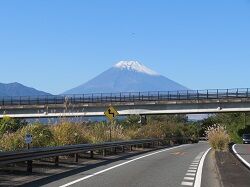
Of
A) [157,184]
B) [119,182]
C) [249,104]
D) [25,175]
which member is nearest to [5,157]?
[25,175]

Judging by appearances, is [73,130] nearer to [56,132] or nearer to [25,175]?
[56,132]

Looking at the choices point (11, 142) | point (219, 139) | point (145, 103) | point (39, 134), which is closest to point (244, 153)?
point (219, 139)

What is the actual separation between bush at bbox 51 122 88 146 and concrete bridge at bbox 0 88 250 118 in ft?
141

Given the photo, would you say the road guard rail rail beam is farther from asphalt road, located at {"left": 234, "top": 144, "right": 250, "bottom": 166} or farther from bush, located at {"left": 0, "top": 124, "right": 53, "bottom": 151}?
asphalt road, located at {"left": 234, "top": 144, "right": 250, "bottom": 166}

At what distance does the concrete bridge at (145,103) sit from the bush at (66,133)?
4289 cm

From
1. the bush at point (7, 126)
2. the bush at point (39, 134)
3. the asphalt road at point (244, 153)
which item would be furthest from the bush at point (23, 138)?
the asphalt road at point (244, 153)

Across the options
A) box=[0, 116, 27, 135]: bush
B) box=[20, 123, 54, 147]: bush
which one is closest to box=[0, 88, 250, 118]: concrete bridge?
box=[0, 116, 27, 135]: bush

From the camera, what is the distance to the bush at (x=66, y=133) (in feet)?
88.5

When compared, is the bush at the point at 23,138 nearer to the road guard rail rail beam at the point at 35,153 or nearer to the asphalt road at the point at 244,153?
the road guard rail rail beam at the point at 35,153

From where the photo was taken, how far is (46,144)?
2514 cm

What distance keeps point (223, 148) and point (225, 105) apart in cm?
4014

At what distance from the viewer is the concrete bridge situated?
75625 millimetres

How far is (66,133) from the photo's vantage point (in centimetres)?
2742

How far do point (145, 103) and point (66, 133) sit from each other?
5259 centimetres
